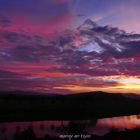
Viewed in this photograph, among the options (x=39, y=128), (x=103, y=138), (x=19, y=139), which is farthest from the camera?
(x=39, y=128)

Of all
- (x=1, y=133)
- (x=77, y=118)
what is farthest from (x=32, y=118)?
(x=1, y=133)

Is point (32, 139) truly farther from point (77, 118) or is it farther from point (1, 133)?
point (77, 118)

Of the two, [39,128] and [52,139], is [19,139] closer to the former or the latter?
[52,139]

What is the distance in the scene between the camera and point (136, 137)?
2506cm

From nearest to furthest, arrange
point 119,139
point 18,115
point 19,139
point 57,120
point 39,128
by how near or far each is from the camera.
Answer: point 119,139 → point 19,139 → point 39,128 → point 57,120 → point 18,115

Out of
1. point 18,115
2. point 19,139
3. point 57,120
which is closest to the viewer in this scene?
point 19,139

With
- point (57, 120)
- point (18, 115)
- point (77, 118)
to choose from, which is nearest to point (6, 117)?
point (18, 115)

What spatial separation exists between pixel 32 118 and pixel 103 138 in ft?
84.9

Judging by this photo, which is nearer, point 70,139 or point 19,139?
point 70,139

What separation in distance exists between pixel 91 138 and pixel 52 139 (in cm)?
273

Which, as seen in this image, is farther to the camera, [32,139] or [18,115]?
[18,115]

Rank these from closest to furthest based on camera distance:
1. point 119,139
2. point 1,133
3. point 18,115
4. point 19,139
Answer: point 119,139 → point 19,139 → point 1,133 → point 18,115

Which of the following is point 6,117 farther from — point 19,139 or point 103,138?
point 103,138

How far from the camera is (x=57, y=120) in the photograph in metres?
49.0
